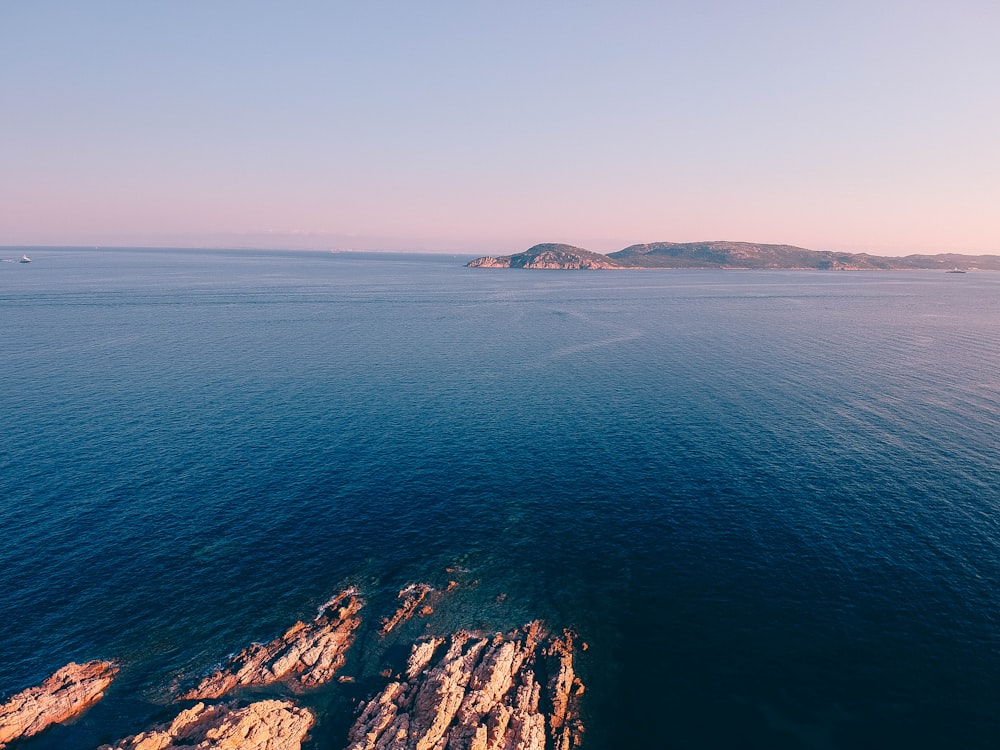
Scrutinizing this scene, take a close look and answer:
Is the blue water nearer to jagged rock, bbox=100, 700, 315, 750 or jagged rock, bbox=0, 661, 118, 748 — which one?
jagged rock, bbox=0, 661, 118, 748

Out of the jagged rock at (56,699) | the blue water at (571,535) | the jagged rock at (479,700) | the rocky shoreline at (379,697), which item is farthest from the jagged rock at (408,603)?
the jagged rock at (56,699)

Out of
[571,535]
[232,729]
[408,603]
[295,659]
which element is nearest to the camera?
[232,729]

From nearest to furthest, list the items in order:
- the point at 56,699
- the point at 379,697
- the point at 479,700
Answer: the point at 56,699, the point at 479,700, the point at 379,697

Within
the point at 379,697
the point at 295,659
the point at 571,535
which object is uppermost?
the point at 571,535

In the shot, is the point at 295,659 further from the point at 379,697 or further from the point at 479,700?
the point at 479,700

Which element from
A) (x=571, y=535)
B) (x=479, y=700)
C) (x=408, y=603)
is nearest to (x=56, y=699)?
(x=408, y=603)

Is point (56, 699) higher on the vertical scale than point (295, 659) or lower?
higher
